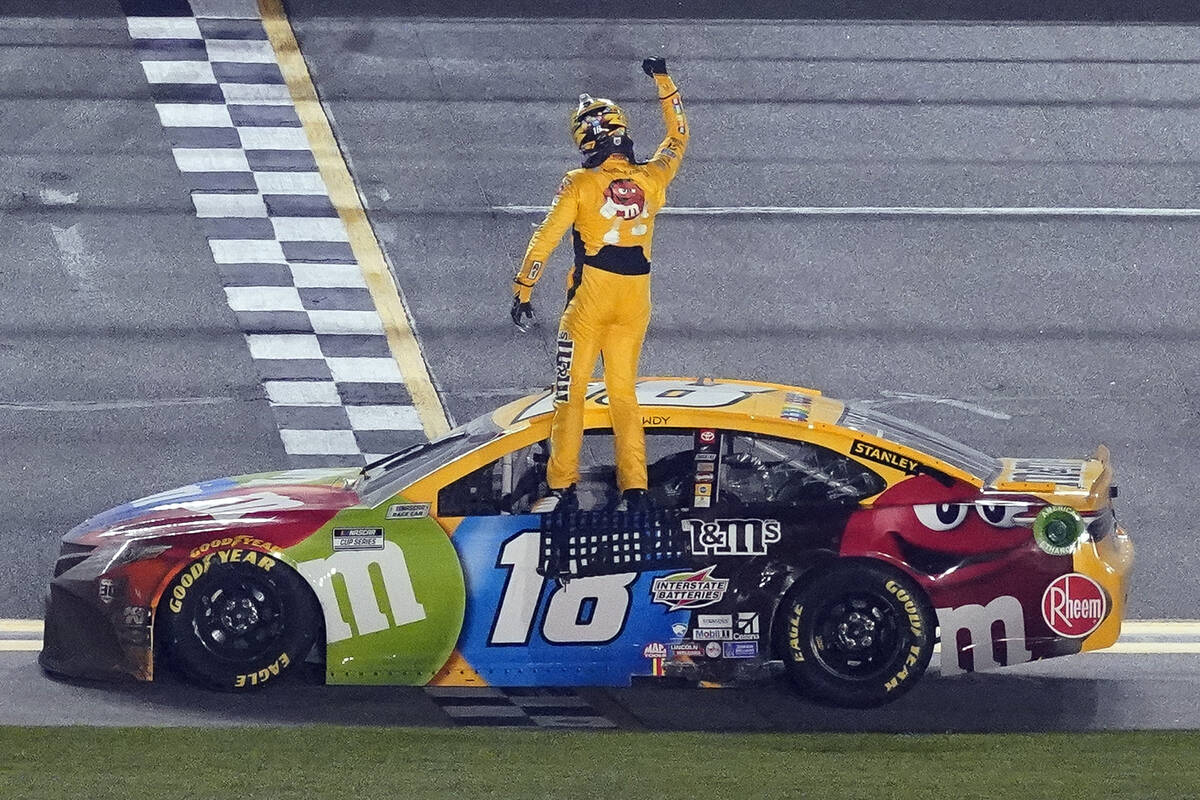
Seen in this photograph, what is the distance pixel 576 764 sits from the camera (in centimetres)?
705

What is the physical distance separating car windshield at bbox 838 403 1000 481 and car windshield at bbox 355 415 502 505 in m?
1.67

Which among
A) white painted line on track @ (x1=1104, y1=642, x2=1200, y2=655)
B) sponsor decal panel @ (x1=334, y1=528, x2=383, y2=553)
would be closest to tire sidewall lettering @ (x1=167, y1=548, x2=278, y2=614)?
sponsor decal panel @ (x1=334, y1=528, x2=383, y2=553)

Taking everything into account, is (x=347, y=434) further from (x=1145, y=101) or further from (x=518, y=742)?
(x=1145, y=101)

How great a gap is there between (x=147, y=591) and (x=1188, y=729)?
15.1 feet

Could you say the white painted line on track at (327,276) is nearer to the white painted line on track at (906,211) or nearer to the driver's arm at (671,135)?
the white painted line on track at (906,211)

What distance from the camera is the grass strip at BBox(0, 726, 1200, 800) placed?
21.9 ft

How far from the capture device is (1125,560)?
8.29m

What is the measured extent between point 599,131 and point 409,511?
2.06 metres

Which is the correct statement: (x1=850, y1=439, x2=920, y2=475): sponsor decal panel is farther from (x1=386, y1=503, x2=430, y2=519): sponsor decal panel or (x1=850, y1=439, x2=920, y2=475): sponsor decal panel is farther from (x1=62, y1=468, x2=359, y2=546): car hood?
(x1=62, y1=468, x2=359, y2=546): car hood

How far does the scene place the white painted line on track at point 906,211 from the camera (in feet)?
49.2

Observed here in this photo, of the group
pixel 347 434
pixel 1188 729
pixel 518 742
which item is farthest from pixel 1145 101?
pixel 518 742

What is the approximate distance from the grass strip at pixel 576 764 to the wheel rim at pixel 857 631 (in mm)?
574

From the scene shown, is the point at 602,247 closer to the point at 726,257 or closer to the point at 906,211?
the point at 726,257

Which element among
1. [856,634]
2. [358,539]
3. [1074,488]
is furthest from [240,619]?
[1074,488]
